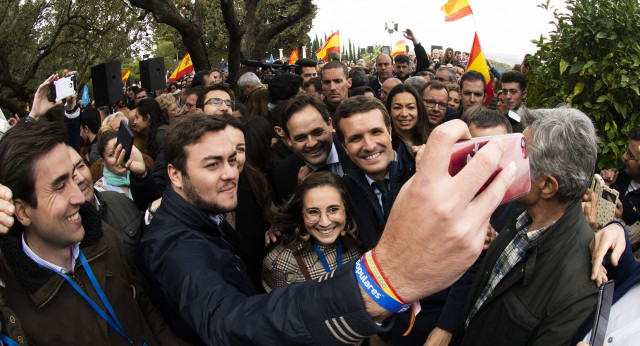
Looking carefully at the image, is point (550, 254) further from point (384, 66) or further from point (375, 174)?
point (384, 66)

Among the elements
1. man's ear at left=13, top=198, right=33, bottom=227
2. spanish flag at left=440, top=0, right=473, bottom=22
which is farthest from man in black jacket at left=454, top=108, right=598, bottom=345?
spanish flag at left=440, top=0, right=473, bottom=22

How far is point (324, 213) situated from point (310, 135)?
0.88 m

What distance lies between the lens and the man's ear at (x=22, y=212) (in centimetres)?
179

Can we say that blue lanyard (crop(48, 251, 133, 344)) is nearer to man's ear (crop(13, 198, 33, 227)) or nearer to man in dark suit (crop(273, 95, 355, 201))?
man's ear (crop(13, 198, 33, 227))

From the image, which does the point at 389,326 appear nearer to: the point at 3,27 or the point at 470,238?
the point at 470,238

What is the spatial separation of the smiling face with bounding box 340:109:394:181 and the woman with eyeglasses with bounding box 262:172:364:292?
0.23 meters

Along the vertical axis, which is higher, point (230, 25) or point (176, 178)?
point (230, 25)

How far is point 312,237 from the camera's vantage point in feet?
9.71

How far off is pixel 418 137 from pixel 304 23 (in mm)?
39964

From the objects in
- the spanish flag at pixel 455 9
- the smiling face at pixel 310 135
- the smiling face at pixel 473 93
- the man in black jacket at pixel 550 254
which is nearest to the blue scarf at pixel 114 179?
Answer: the smiling face at pixel 310 135

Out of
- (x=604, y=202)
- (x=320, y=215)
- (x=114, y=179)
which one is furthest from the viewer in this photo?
(x=114, y=179)

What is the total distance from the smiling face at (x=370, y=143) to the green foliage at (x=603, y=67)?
1544 mm

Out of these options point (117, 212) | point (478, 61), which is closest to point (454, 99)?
point (478, 61)

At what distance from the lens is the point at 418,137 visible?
424 cm
